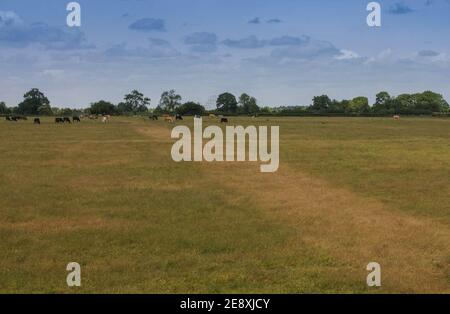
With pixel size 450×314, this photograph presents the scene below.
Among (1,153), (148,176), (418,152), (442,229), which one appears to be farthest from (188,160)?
(442,229)

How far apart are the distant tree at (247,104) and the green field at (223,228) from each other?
136 metres

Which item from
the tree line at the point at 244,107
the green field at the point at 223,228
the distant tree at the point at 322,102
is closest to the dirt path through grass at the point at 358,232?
the green field at the point at 223,228

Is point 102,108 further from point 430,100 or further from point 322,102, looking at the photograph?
point 430,100

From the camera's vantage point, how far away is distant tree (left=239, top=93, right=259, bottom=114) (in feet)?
523

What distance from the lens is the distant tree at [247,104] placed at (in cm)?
15950

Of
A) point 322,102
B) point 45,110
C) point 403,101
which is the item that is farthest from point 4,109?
point 403,101

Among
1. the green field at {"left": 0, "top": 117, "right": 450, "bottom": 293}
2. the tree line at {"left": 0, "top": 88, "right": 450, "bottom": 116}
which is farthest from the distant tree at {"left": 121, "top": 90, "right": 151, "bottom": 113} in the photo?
the green field at {"left": 0, "top": 117, "right": 450, "bottom": 293}

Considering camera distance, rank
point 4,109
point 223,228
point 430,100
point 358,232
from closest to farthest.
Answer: point 358,232
point 223,228
point 4,109
point 430,100

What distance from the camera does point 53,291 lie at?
832 cm

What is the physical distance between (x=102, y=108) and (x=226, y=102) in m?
39.3

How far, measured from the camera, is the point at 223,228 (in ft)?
40.1

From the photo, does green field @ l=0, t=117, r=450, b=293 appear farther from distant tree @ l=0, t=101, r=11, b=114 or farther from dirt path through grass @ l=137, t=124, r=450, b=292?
distant tree @ l=0, t=101, r=11, b=114

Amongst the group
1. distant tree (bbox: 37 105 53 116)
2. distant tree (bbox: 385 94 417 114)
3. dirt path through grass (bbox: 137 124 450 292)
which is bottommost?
dirt path through grass (bbox: 137 124 450 292)
